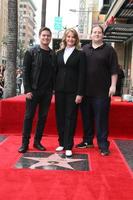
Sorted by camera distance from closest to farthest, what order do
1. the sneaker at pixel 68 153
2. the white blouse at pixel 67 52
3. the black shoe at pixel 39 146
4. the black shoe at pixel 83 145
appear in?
the sneaker at pixel 68 153, the white blouse at pixel 67 52, the black shoe at pixel 39 146, the black shoe at pixel 83 145

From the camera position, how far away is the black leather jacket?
311 inches

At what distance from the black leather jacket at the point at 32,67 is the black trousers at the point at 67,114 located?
0.43m

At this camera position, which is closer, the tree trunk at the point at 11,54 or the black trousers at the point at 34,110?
the black trousers at the point at 34,110

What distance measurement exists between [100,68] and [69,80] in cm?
56

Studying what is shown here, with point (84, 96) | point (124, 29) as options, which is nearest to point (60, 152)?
point (84, 96)

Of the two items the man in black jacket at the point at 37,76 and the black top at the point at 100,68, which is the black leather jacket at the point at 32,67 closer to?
the man in black jacket at the point at 37,76

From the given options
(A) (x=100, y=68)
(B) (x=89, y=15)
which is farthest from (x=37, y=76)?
(B) (x=89, y=15)

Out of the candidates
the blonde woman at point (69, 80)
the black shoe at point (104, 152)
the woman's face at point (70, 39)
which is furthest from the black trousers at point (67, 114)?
the woman's face at point (70, 39)

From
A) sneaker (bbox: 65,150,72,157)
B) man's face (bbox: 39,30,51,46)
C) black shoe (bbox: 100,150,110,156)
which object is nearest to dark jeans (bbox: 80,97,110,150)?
black shoe (bbox: 100,150,110,156)

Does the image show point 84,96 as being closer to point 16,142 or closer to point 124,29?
point 16,142

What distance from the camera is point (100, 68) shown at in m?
8.00

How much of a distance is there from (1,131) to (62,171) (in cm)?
352

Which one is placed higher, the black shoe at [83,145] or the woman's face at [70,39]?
the woman's face at [70,39]

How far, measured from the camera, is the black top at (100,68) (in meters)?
7.96
